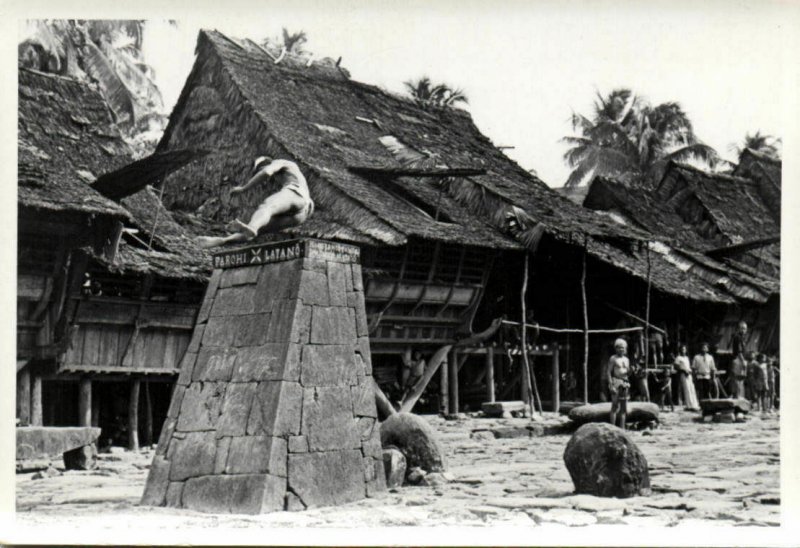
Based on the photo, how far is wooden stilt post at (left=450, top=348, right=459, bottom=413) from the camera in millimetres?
17703

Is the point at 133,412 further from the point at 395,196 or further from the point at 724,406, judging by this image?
the point at 724,406

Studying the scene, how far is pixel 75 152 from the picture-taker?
517 inches

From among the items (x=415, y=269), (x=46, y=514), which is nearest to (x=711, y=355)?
(x=415, y=269)

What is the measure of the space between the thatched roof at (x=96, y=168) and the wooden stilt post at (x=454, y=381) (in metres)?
5.58

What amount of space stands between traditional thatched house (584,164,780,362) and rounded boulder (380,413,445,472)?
5.61 metres

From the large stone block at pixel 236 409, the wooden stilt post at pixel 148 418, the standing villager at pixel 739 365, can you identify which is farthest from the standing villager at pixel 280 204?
the standing villager at pixel 739 365

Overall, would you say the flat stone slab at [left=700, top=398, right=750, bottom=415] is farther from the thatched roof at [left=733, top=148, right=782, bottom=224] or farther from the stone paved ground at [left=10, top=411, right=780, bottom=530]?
the thatched roof at [left=733, top=148, right=782, bottom=224]

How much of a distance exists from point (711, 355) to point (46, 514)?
12965 millimetres

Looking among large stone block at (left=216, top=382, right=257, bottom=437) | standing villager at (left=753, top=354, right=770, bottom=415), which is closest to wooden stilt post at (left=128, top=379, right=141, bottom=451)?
large stone block at (left=216, top=382, right=257, bottom=437)

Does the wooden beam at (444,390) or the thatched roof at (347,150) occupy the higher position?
the thatched roof at (347,150)

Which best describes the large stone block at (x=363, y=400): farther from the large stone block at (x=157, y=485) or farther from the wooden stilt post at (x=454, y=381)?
the wooden stilt post at (x=454, y=381)

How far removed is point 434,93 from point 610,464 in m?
6.40

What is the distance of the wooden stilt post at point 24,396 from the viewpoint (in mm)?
12047

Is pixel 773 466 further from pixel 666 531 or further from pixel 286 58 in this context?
pixel 286 58
